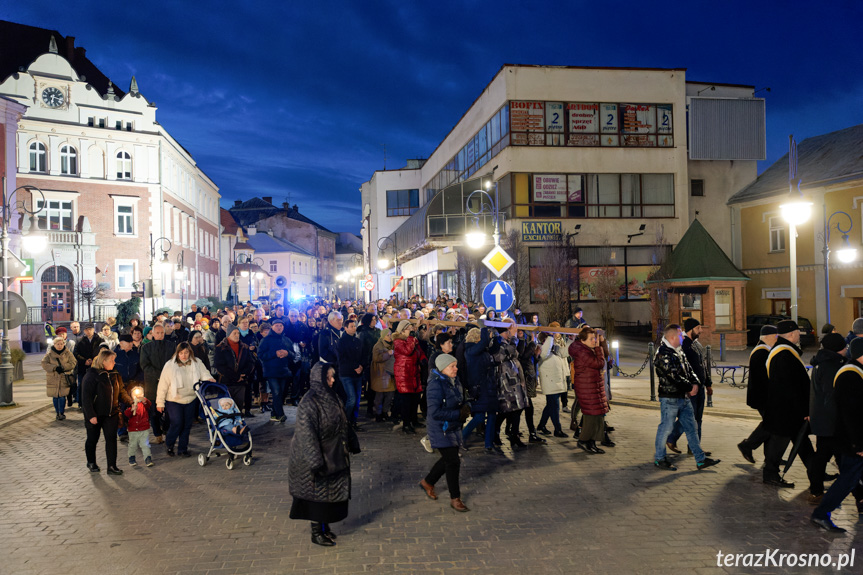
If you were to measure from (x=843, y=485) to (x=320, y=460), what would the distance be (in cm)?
469

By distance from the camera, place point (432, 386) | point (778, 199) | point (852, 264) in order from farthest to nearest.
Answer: point (778, 199)
point (852, 264)
point (432, 386)

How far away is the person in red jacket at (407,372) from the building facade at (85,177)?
2946 cm

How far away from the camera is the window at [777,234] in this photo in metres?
32.0

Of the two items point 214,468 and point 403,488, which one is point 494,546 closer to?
point 403,488

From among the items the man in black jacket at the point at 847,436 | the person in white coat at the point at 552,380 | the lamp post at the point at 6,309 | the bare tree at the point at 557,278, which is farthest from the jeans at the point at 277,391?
the bare tree at the point at 557,278

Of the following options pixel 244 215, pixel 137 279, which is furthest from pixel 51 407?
pixel 244 215

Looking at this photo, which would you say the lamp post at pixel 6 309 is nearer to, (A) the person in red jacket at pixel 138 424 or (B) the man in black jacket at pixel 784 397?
(A) the person in red jacket at pixel 138 424

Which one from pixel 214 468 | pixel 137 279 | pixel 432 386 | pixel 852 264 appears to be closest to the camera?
pixel 432 386

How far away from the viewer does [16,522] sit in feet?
21.3

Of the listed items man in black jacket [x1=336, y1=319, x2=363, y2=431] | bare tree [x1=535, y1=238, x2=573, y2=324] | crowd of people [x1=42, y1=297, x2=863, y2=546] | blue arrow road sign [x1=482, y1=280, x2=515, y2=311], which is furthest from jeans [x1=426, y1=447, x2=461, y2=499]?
bare tree [x1=535, y1=238, x2=573, y2=324]

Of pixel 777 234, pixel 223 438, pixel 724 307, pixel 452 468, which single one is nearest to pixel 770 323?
pixel 724 307

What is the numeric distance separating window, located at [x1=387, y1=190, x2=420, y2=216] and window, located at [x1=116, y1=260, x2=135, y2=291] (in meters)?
23.1

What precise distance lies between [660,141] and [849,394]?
30.7m

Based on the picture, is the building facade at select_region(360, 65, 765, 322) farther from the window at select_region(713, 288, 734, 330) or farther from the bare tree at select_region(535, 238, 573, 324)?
the window at select_region(713, 288, 734, 330)
